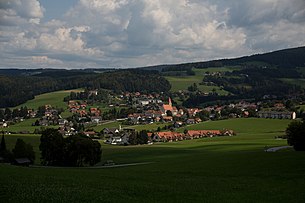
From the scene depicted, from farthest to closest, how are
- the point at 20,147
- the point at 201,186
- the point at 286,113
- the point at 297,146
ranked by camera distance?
the point at 286,113 → the point at 20,147 → the point at 297,146 → the point at 201,186

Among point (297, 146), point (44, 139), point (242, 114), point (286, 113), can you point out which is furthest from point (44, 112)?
point (297, 146)

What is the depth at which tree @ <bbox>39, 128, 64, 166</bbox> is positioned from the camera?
2470 inches

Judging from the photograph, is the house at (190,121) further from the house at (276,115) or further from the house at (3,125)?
the house at (3,125)

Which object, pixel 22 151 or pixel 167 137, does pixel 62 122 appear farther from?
pixel 22 151

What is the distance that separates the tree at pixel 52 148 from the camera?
206 feet

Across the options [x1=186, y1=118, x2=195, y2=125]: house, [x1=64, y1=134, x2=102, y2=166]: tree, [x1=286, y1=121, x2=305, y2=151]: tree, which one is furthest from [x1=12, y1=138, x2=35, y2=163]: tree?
[x1=186, y1=118, x2=195, y2=125]: house

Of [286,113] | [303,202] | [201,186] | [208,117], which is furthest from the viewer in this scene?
[208,117]

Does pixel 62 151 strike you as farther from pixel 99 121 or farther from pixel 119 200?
pixel 99 121

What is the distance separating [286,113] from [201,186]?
133 metres

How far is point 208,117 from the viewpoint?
179 metres

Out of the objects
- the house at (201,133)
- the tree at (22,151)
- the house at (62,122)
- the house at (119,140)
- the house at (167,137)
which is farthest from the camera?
the house at (62,122)

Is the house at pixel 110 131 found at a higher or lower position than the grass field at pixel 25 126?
higher

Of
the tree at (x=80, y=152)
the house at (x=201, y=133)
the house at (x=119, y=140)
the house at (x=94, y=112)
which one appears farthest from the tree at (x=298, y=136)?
the house at (x=94, y=112)

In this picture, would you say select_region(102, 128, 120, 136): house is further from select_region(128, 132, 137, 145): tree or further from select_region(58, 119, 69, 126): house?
select_region(58, 119, 69, 126): house
